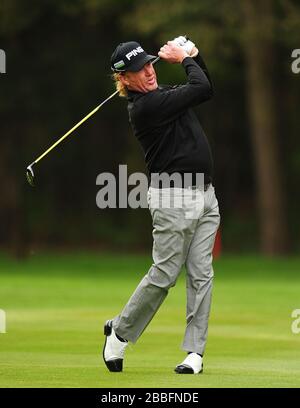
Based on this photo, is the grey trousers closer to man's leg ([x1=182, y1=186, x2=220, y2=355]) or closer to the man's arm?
man's leg ([x1=182, y1=186, x2=220, y2=355])

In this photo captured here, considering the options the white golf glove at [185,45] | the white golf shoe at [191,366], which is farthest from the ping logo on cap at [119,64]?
the white golf shoe at [191,366]

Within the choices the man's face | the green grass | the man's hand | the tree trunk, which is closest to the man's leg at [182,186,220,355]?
the green grass

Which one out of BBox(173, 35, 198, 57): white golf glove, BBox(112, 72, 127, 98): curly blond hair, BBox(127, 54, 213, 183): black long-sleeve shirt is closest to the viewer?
BBox(127, 54, 213, 183): black long-sleeve shirt

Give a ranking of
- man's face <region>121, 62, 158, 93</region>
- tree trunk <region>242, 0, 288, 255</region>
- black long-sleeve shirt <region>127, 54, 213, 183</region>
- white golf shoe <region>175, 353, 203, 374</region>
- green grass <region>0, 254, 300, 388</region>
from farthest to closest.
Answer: tree trunk <region>242, 0, 288, 255</region>
man's face <region>121, 62, 158, 93</region>
black long-sleeve shirt <region>127, 54, 213, 183</region>
white golf shoe <region>175, 353, 203, 374</region>
green grass <region>0, 254, 300, 388</region>

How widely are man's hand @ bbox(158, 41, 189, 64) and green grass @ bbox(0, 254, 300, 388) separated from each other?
224 cm

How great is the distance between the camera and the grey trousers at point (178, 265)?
945 centimetres

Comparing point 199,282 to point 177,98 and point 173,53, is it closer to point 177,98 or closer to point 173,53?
point 177,98

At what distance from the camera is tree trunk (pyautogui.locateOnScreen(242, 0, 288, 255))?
99.9 feet

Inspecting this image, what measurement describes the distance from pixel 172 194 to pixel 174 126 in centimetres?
→ 48

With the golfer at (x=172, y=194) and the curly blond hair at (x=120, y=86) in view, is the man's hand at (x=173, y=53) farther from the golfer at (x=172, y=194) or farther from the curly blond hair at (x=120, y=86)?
the curly blond hair at (x=120, y=86)

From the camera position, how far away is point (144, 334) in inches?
497

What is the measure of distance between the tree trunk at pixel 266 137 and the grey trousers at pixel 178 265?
20223mm

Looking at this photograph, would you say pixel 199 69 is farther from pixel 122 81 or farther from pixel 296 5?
pixel 296 5

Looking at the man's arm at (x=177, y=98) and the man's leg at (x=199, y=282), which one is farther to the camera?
the man's leg at (x=199, y=282)
